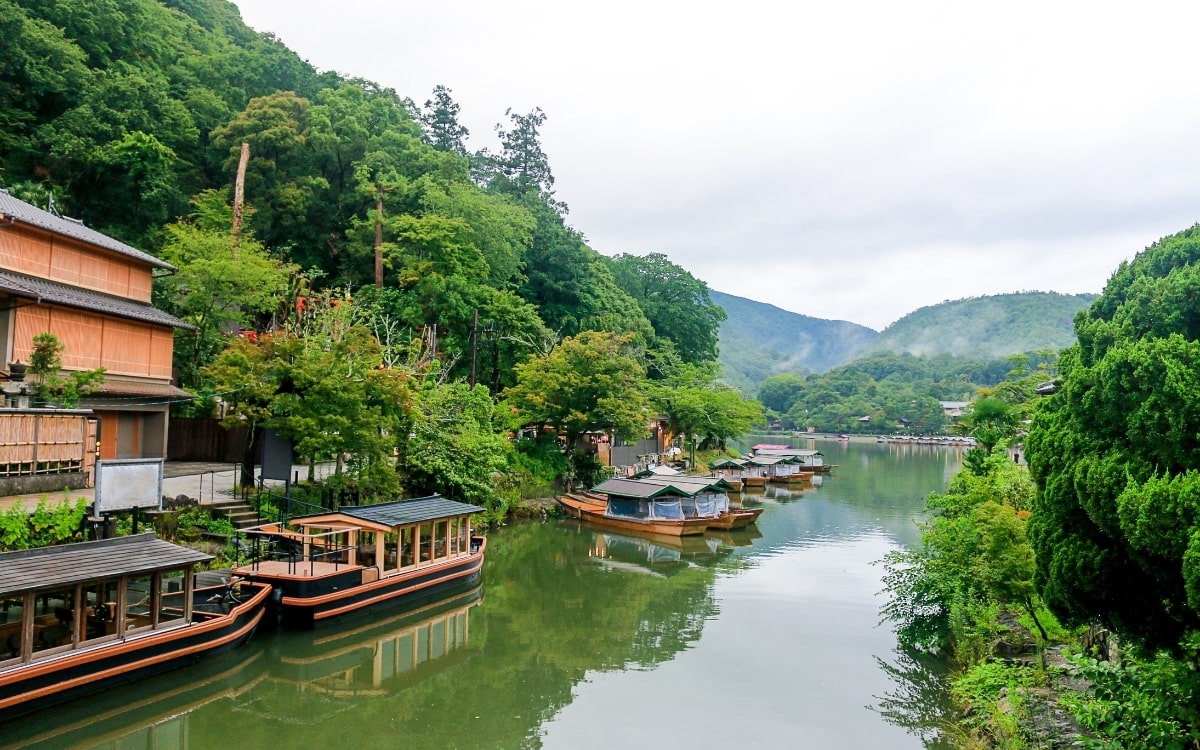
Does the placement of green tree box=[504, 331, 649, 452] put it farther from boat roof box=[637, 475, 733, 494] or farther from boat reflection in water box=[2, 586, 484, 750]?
boat reflection in water box=[2, 586, 484, 750]

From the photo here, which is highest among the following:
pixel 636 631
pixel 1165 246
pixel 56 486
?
pixel 1165 246

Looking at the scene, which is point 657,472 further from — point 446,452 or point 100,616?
point 100,616

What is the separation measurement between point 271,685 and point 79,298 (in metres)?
14.1

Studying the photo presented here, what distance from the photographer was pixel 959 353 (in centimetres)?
18512

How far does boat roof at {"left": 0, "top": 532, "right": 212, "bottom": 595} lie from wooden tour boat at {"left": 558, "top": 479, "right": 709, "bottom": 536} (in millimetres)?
19196

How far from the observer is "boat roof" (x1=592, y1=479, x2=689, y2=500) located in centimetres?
3050

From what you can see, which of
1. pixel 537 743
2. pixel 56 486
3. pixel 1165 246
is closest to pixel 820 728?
pixel 537 743

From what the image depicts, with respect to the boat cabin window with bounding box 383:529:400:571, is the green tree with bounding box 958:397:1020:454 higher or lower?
higher

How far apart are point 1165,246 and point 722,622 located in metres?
12.2

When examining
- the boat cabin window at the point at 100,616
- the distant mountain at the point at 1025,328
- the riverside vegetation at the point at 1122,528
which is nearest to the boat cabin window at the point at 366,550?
the boat cabin window at the point at 100,616

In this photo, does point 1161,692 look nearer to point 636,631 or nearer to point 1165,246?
point 1165,246

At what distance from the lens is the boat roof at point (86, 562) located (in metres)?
10.6

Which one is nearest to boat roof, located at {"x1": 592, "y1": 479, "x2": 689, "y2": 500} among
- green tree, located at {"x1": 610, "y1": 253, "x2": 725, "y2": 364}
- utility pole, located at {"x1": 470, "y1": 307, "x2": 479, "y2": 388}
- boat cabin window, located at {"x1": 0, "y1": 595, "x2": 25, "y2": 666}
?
utility pole, located at {"x1": 470, "y1": 307, "x2": 479, "y2": 388}

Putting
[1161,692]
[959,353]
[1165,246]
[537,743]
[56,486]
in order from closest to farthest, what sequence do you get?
[1161,692]
[1165,246]
[537,743]
[56,486]
[959,353]
